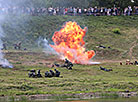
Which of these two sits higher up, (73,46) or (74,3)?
(74,3)

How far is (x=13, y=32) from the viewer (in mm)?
68688

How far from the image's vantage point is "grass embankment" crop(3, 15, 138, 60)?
207 ft

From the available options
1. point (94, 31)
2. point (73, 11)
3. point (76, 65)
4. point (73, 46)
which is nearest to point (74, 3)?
point (73, 11)

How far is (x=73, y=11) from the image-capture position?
79.8 metres

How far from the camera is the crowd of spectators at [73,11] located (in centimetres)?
7388

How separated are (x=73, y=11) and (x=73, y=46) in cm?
2856

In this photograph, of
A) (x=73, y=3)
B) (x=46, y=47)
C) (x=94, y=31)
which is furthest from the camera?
(x=73, y=3)

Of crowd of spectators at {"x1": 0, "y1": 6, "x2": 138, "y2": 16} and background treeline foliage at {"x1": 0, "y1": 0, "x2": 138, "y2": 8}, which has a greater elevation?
background treeline foliage at {"x1": 0, "y1": 0, "x2": 138, "y2": 8}

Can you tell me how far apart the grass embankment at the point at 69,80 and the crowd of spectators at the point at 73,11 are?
26.9 m

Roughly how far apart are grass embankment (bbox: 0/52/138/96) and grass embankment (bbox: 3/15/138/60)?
13.9 m

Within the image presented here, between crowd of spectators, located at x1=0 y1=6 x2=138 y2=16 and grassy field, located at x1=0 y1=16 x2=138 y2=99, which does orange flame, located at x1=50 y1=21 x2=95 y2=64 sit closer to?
grassy field, located at x1=0 y1=16 x2=138 y2=99

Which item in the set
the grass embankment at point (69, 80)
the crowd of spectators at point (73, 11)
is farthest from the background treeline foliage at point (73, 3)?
the grass embankment at point (69, 80)

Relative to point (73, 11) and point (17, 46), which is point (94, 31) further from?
point (17, 46)

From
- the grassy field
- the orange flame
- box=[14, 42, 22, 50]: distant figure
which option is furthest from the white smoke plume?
box=[14, 42, 22, 50]: distant figure
